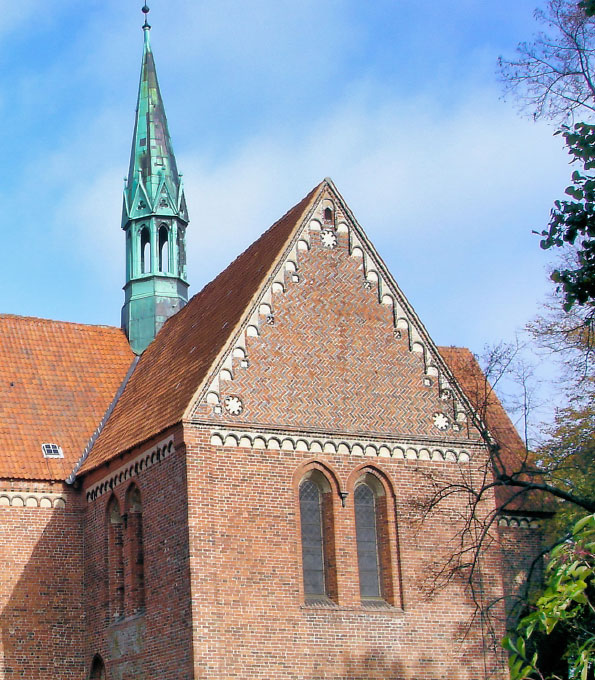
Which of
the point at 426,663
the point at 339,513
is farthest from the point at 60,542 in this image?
the point at 426,663

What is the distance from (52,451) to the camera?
24203 mm

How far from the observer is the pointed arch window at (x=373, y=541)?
67.8ft

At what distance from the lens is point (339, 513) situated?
20.6 metres

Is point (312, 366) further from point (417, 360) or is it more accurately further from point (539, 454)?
point (539, 454)

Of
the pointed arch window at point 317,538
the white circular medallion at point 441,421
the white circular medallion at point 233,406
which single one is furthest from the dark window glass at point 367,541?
the white circular medallion at point 233,406

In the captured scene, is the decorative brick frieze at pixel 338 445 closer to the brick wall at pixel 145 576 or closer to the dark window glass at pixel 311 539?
the dark window glass at pixel 311 539

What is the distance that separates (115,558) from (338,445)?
5.45 meters

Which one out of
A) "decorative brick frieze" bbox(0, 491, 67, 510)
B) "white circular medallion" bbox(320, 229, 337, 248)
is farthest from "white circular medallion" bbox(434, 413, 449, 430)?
"decorative brick frieze" bbox(0, 491, 67, 510)

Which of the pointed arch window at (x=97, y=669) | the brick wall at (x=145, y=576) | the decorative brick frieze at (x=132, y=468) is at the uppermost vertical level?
the decorative brick frieze at (x=132, y=468)

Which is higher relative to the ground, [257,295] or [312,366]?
[257,295]

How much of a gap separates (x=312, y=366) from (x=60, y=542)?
278 inches

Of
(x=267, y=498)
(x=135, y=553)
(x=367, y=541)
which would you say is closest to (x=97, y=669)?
(x=135, y=553)

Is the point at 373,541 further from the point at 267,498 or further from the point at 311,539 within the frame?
the point at 267,498

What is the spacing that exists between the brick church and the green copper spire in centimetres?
407
